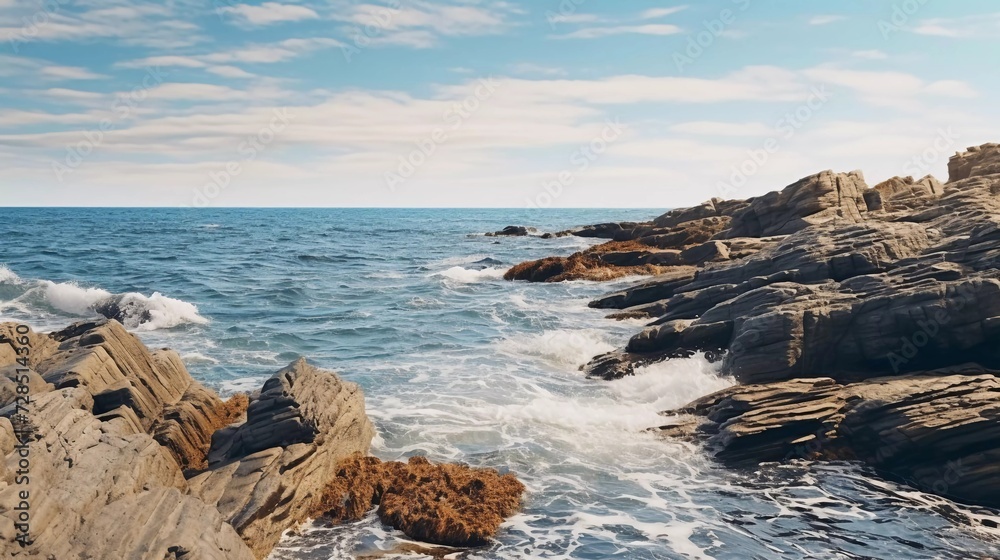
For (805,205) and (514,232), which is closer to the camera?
(805,205)

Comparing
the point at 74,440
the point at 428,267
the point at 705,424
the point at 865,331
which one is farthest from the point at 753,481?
the point at 428,267

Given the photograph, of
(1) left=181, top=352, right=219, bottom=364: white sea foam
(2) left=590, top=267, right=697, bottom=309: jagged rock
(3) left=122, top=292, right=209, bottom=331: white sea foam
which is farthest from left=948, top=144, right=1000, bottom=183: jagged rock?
(3) left=122, top=292, right=209, bottom=331: white sea foam

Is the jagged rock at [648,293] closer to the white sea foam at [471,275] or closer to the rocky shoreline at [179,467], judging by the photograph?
the white sea foam at [471,275]

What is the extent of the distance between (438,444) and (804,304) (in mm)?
10371

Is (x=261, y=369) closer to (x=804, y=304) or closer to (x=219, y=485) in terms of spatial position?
(x=219, y=485)

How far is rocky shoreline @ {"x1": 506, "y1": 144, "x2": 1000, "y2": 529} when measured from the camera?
14.3 meters

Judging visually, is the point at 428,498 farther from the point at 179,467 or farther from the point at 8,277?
the point at 8,277

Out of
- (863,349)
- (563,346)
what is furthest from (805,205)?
(863,349)

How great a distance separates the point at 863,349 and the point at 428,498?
38.5 feet

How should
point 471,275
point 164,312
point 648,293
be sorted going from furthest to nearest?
1. point 471,275
2. point 164,312
3. point 648,293

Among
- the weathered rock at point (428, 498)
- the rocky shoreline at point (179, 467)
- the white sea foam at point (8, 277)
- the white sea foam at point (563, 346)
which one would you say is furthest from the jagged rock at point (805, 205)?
the white sea foam at point (8, 277)

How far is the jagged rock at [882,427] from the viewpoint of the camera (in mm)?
13719

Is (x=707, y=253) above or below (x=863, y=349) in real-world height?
above

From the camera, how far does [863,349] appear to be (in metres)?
17.5
